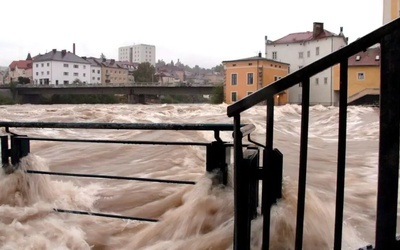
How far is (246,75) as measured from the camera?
5219 cm

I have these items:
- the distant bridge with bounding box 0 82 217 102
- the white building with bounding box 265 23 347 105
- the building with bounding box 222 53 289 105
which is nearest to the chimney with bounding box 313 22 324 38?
the white building with bounding box 265 23 347 105

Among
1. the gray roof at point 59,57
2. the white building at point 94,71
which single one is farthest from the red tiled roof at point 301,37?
the white building at point 94,71

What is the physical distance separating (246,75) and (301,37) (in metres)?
15.6

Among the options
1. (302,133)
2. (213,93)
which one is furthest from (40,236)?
(213,93)

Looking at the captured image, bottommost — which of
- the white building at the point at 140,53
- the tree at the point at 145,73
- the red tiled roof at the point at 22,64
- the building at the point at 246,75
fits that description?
the building at the point at 246,75

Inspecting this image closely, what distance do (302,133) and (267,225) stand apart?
46cm

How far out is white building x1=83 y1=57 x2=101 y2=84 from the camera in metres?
103

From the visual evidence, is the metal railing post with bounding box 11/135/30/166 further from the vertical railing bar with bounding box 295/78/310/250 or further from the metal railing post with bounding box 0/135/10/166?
the vertical railing bar with bounding box 295/78/310/250

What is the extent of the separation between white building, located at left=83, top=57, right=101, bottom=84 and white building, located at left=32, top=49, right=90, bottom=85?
3819 mm

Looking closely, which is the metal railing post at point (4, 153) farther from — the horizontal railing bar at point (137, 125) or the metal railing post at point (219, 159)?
the metal railing post at point (219, 159)

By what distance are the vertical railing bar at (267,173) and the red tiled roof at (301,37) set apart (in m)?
59.6

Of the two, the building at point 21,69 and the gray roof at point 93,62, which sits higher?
the gray roof at point 93,62

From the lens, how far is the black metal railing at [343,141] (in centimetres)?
159

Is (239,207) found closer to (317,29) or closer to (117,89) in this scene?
(117,89)
